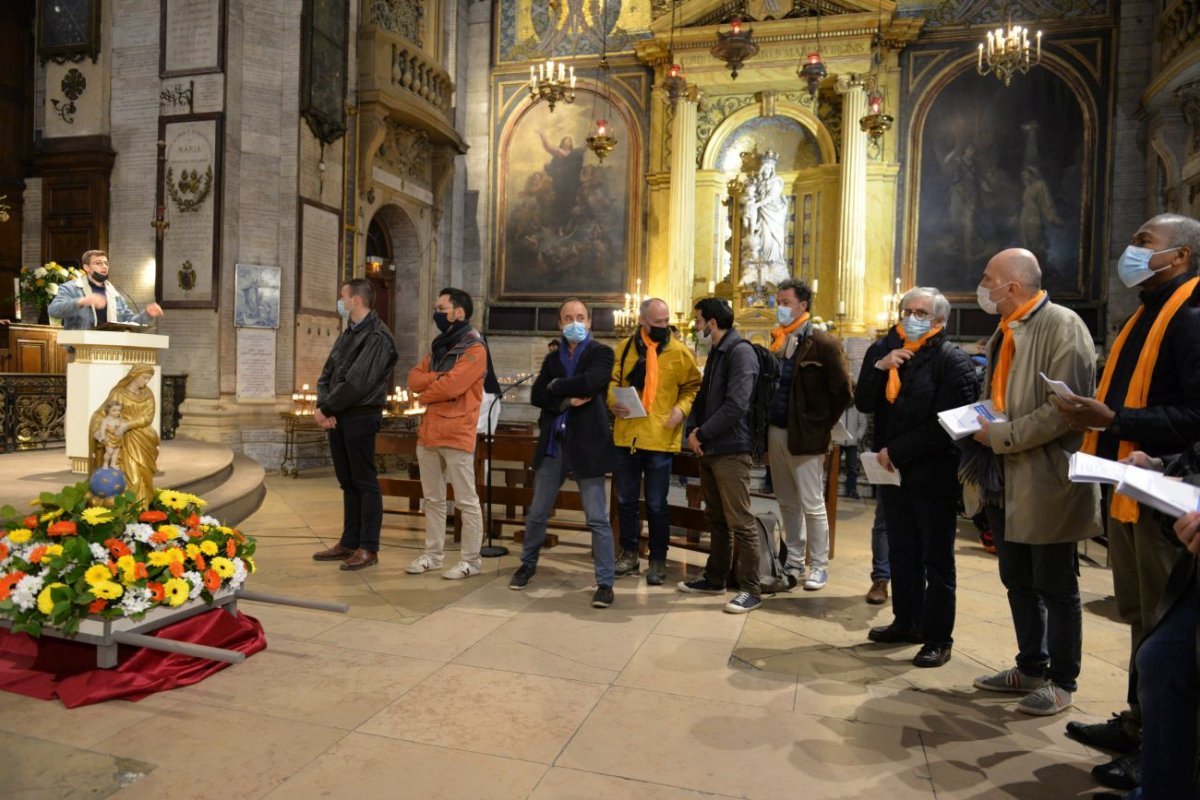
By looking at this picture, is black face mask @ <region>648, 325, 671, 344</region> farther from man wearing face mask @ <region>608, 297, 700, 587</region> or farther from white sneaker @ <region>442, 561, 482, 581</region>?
white sneaker @ <region>442, 561, 482, 581</region>

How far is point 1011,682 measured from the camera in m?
3.37

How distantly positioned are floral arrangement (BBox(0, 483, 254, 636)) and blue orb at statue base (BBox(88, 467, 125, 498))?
0.11 feet

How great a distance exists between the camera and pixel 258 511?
23.2 ft

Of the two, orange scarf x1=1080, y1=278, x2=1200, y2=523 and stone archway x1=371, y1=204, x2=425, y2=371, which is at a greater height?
stone archway x1=371, y1=204, x2=425, y2=371

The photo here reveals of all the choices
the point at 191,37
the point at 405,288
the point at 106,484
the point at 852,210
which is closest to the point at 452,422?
the point at 106,484

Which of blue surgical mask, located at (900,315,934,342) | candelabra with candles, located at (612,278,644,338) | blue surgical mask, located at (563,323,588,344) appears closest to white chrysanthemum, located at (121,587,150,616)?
blue surgical mask, located at (563,323,588,344)

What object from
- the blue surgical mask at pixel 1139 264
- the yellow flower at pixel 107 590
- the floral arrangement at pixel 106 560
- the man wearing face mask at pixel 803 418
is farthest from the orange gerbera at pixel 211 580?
the blue surgical mask at pixel 1139 264

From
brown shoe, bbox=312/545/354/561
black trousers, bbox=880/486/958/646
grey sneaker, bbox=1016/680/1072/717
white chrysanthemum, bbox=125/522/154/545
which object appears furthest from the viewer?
brown shoe, bbox=312/545/354/561

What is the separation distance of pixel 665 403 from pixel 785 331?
0.85 meters

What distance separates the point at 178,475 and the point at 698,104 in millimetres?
10128

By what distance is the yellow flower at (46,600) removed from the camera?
3.00 m

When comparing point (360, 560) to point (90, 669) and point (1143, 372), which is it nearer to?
point (90, 669)

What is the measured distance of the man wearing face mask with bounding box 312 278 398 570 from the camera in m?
5.09

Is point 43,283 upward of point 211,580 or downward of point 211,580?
upward
